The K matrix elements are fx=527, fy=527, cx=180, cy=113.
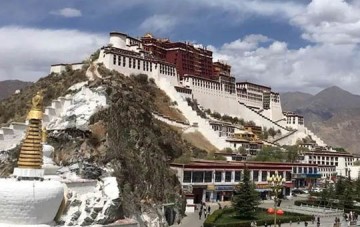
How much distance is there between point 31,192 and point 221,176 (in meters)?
40.4

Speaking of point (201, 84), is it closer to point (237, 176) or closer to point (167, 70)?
point (167, 70)

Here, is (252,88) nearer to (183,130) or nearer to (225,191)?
(183,130)

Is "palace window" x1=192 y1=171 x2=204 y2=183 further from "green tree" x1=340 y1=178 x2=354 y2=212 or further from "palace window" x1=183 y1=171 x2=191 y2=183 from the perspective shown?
"green tree" x1=340 y1=178 x2=354 y2=212

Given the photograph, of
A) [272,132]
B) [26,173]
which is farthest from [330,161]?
[26,173]

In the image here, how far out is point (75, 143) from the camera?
132 feet

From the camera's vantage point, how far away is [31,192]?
16.2 m

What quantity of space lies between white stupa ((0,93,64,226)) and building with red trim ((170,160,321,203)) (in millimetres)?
33452

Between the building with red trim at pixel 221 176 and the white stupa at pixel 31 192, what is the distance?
110ft

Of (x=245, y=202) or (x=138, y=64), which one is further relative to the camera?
(x=138, y=64)

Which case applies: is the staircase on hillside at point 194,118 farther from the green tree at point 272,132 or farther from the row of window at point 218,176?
the green tree at point 272,132

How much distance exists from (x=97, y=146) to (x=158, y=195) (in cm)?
650

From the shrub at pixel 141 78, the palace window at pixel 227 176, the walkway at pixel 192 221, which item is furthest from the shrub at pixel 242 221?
the shrub at pixel 141 78

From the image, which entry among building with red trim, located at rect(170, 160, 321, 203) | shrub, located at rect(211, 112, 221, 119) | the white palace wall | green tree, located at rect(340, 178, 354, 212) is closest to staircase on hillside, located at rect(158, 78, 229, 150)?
the white palace wall

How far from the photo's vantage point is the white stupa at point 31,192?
16.1 meters
